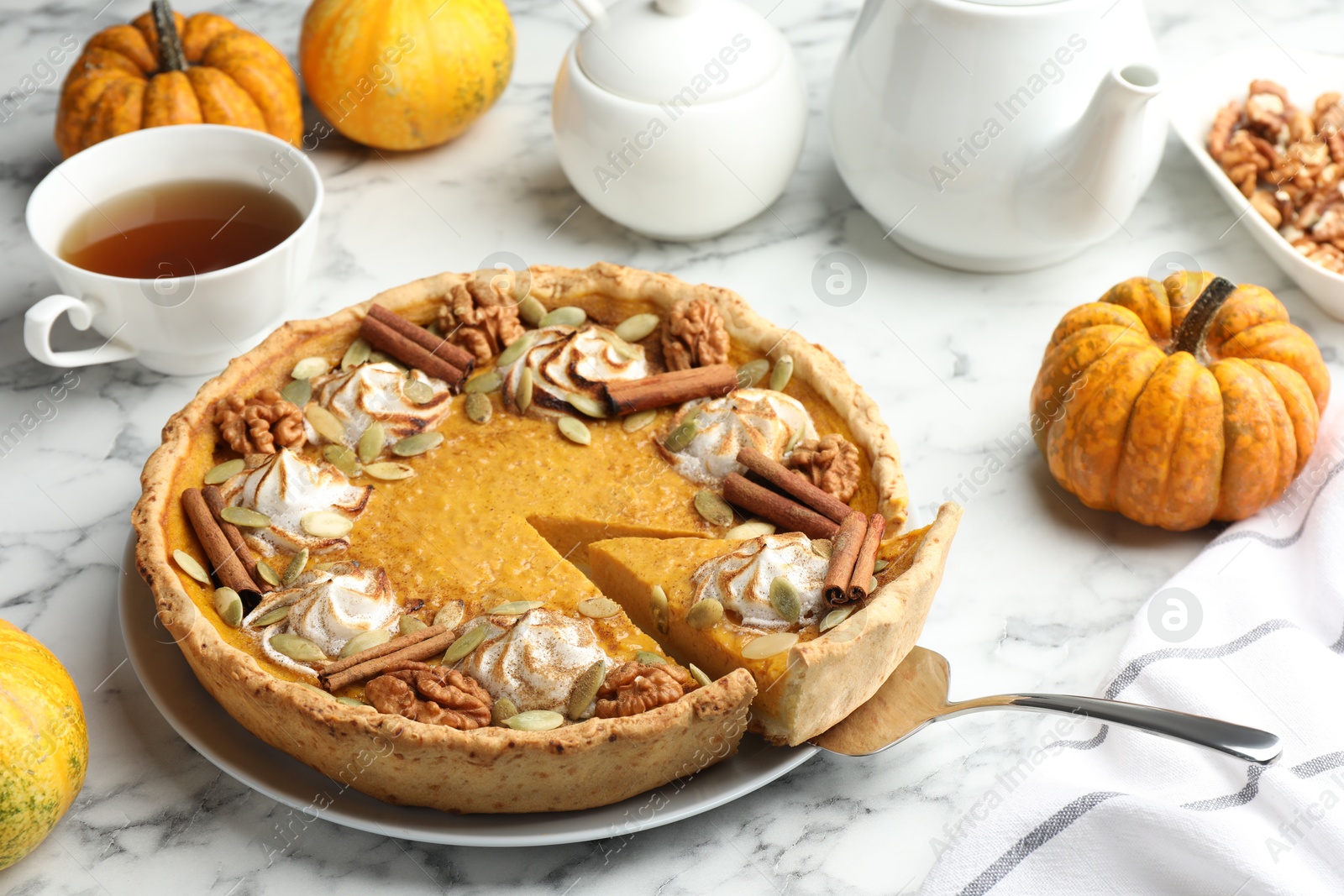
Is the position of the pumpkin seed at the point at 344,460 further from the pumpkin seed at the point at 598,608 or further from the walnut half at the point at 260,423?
the pumpkin seed at the point at 598,608

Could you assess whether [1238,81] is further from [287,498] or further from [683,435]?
[287,498]

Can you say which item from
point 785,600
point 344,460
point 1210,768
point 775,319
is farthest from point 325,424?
point 1210,768

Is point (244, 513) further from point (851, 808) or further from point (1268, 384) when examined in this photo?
Answer: point (1268, 384)

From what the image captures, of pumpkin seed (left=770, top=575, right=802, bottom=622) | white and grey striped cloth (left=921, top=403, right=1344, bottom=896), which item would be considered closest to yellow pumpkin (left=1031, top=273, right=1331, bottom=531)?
white and grey striped cloth (left=921, top=403, right=1344, bottom=896)

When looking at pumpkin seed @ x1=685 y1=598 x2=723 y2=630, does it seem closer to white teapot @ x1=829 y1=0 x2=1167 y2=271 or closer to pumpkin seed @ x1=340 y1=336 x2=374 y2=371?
pumpkin seed @ x1=340 y1=336 x2=374 y2=371

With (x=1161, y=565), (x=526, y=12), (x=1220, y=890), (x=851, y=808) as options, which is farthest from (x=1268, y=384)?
(x=526, y=12)

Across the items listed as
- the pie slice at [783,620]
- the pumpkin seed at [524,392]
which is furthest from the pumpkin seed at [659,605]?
the pumpkin seed at [524,392]
